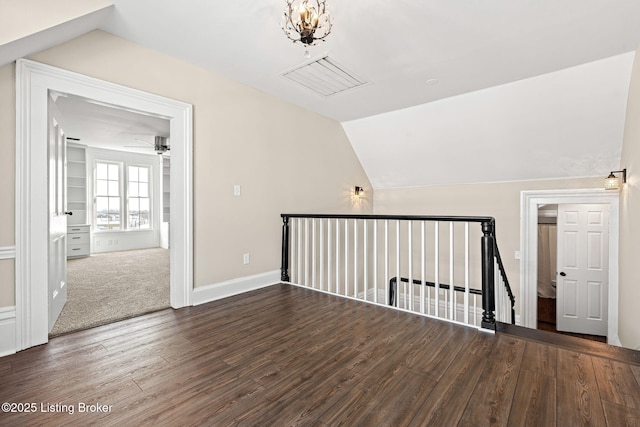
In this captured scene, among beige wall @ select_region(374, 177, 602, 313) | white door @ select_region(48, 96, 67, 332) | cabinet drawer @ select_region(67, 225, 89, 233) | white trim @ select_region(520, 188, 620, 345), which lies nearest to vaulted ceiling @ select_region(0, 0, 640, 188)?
beige wall @ select_region(374, 177, 602, 313)

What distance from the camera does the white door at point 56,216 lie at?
2.51 metres

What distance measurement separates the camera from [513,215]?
4.78 m

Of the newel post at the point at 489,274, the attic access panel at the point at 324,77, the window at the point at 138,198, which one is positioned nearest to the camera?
the newel post at the point at 489,274

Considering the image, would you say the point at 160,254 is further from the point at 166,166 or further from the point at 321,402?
the point at 321,402

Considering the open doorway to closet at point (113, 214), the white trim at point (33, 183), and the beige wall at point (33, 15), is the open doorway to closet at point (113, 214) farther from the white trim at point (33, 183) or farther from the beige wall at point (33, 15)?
the beige wall at point (33, 15)

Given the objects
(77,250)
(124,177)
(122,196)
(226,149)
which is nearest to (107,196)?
(122,196)

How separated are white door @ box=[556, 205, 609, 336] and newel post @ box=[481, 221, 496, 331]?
3.93m

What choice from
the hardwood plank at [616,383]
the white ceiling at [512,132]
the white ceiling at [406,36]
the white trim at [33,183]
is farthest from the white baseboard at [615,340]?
the white trim at [33,183]

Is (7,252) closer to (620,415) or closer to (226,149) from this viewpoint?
(226,149)

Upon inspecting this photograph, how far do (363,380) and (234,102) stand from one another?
127 inches

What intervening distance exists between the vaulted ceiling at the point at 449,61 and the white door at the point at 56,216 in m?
0.76

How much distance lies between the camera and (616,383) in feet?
5.61

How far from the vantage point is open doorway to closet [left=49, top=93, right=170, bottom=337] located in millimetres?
3313

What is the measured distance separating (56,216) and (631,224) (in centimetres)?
592
